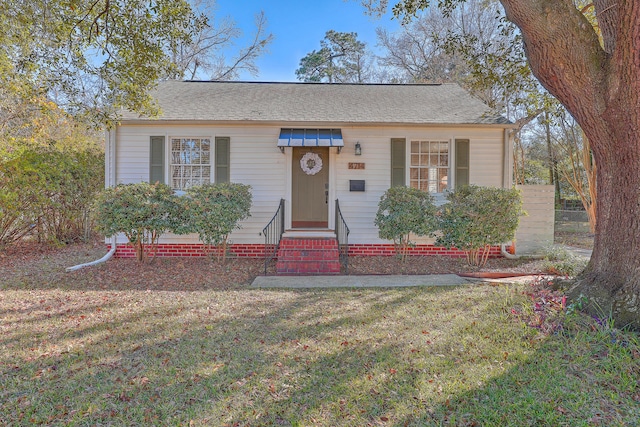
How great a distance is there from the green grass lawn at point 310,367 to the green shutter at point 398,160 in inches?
148

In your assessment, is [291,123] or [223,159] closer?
[291,123]

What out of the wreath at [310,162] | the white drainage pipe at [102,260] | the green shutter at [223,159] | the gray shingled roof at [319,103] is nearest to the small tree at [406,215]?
the gray shingled roof at [319,103]

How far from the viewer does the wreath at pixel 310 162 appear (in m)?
7.91

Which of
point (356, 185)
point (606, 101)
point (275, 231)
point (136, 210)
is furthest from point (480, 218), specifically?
point (136, 210)

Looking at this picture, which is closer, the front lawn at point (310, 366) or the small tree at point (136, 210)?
the front lawn at point (310, 366)

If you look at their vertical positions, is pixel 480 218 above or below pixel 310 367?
above

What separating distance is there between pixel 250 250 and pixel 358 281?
2954mm

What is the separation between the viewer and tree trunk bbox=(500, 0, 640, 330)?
3.37 metres

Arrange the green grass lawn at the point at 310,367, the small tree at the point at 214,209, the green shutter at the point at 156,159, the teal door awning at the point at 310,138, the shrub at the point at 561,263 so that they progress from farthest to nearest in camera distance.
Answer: the green shutter at the point at 156,159, the teal door awning at the point at 310,138, the small tree at the point at 214,209, the shrub at the point at 561,263, the green grass lawn at the point at 310,367

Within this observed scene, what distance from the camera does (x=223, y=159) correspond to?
24.9 ft

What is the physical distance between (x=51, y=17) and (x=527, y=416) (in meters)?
8.45

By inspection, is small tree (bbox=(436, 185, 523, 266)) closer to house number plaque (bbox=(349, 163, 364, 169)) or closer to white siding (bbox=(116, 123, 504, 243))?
white siding (bbox=(116, 123, 504, 243))

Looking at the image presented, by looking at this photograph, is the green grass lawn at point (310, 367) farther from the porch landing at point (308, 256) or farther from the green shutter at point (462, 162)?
the green shutter at point (462, 162)

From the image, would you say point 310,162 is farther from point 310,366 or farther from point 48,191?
point 48,191
